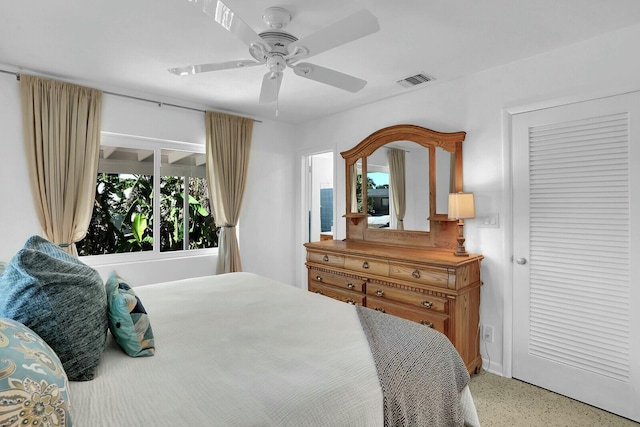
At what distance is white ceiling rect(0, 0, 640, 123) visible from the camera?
78.7 inches

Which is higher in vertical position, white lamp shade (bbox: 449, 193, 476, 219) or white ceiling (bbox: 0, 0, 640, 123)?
white ceiling (bbox: 0, 0, 640, 123)

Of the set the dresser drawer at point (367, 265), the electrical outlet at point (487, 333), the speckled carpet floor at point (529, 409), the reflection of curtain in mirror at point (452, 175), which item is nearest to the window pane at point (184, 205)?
the dresser drawer at point (367, 265)

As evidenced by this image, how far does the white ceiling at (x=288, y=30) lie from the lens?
200cm

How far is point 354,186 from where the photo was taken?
398 centimetres

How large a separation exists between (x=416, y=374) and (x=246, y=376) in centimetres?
67

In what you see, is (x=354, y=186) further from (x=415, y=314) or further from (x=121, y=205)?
(x=121, y=205)

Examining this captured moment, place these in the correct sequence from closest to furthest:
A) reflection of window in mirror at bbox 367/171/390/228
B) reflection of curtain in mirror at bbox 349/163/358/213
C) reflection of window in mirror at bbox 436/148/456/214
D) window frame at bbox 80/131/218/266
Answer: reflection of window in mirror at bbox 436/148/456/214 → window frame at bbox 80/131/218/266 → reflection of window in mirror at bbox 367/171/390/228 → reflection of curtain in mirror at bbox 349/163/358/213

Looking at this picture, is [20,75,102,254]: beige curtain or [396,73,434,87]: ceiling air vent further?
[396,73,434,87]: ceiling air vent

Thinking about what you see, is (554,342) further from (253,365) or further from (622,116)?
(253,365)

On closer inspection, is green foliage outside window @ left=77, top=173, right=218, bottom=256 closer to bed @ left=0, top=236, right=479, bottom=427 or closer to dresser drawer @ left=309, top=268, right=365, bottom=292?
dresser drawer @ left=309, top=268, right=365, bottom=292

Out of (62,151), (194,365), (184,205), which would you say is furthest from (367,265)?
(62,151)

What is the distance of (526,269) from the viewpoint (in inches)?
106

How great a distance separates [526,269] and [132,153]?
376 cm

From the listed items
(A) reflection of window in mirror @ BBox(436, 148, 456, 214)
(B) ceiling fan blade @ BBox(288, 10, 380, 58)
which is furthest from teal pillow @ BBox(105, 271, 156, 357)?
(A) reflection of window in mirror @ BBox(436, 148, 456, 214)
